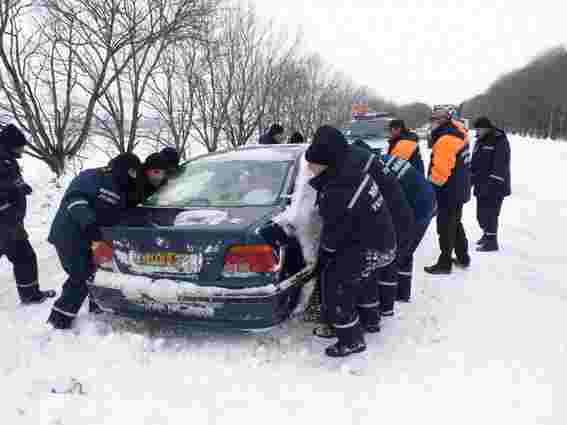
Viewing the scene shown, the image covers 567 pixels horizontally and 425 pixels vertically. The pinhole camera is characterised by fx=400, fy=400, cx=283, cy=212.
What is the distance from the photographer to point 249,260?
96.2 inches

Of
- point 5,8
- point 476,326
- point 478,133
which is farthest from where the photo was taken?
point 5,8

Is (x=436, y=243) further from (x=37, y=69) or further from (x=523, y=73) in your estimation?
(x=523, y=73)

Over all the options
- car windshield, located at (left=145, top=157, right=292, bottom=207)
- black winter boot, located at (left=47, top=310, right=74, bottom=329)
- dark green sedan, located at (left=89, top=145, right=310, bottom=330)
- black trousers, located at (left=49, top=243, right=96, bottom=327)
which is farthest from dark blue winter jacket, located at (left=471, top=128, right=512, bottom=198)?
black winter boot, located at (left=47, top=310, right=74, bottom=329)

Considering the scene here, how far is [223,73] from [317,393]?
12.7 metres

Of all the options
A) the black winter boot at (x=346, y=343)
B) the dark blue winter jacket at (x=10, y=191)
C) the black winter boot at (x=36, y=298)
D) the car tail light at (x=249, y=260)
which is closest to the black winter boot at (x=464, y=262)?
the black winter boot at (x=346, y=343)

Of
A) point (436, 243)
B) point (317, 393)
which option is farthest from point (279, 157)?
point (436, 243)

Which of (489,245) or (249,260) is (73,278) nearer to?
(249,260)

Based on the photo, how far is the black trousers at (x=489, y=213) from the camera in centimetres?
512

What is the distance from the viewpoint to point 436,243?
550cm

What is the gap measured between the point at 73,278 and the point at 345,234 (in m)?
2.13

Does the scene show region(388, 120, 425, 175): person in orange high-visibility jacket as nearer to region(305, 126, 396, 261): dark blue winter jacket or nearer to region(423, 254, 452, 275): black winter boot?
region(423, 254, 452, 275): black winter boot

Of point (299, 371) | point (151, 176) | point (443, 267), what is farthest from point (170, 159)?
point (443, 267)

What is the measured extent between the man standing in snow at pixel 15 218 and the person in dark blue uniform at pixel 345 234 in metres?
2.69

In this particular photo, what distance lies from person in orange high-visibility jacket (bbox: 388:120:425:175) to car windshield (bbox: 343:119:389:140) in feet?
27.0
